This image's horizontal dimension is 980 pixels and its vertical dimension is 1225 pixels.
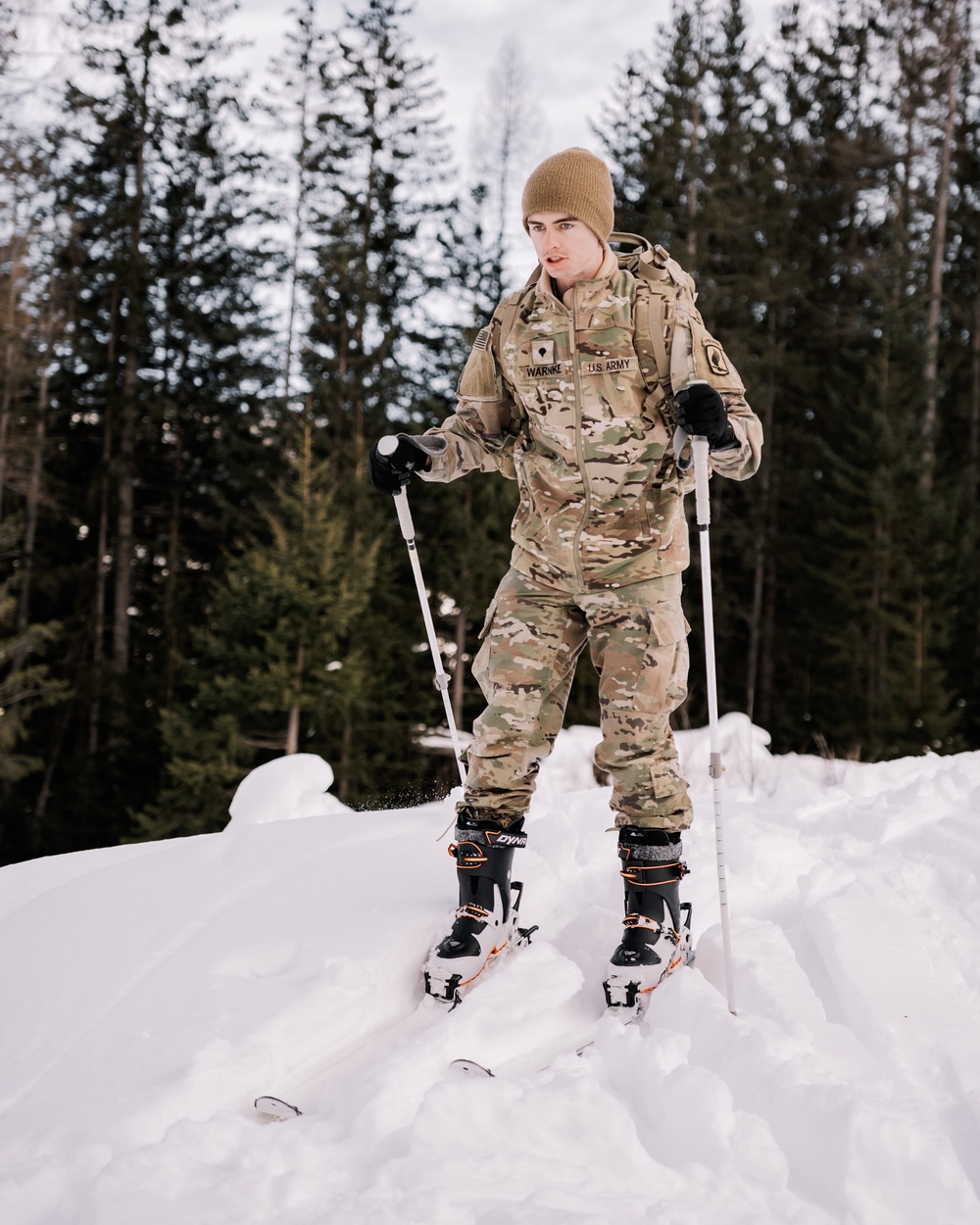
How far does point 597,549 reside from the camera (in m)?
2.80

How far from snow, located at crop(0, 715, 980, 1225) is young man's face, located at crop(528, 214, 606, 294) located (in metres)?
1.89

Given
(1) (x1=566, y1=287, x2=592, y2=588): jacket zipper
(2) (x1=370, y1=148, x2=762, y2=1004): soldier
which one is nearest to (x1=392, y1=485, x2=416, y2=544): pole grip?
(2) (x1=370, y1=148, x2=762, y2=1004): soldier

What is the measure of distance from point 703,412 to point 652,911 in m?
1.36

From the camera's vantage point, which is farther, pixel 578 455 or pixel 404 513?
pixel 404 513

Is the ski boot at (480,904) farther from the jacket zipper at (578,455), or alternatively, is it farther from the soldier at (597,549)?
the jacket zipper at (578,455)

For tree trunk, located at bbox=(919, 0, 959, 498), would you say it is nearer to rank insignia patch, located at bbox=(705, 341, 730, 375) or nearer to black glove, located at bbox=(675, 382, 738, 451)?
rank insignia patch, located at bbox=(705, 341, 730, 375)

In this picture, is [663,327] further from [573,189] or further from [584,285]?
[573,189]

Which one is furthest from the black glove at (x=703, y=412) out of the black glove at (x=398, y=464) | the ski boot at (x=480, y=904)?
the ski boot at (x=480, y=904)

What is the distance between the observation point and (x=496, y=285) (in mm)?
20969

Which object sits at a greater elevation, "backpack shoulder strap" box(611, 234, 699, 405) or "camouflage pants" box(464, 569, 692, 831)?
"backpack shoulder strap" box(611, 234, 699, 405)

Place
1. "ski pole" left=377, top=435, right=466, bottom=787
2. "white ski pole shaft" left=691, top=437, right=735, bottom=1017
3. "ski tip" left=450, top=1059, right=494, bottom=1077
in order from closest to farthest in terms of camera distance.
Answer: "ski tip" left=450, top=1059, right=494, bottom=1077
"white ski pole shaft" left=691, top=437, right=735, bottom=1017
"ski pole" left=377, top=435, right=466, bottom=787

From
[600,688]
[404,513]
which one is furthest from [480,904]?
[404,513]

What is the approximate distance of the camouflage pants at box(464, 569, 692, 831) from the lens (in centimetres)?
276

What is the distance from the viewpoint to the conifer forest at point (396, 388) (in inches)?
714
